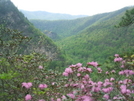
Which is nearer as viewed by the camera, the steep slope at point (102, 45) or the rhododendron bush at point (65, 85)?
the rhododendron bush at point (65, 85)

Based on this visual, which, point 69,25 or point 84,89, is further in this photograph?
point 69,25

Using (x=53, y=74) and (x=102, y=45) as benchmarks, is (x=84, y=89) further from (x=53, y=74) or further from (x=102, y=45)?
(x=102, y=45)

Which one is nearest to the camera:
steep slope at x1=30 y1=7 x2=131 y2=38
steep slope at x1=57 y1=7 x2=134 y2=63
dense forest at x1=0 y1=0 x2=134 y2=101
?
dense forest at x1=0 y1=0 x2=134 y2=101

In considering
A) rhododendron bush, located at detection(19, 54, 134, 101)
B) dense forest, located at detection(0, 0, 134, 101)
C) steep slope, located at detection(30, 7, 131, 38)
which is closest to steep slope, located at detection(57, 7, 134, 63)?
dense forest, located at detection(0, 0, 134, 101)

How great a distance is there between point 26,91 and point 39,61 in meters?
1.85

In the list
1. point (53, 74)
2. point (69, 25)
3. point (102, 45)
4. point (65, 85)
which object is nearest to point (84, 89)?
point (65, 85)

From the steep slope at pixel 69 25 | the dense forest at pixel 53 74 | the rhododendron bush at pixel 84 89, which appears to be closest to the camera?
the rhododendron bush at pixel 84 89

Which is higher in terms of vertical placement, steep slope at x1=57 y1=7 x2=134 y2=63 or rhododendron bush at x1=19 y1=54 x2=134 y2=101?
rhododendron bush at x1=19 y1=54 x2=134 y2=101

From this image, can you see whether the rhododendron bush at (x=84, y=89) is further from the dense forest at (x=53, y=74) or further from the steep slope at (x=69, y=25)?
the steep slope at (x=69, y=25)

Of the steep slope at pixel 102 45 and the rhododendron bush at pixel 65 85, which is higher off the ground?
the rhododendron bush at pixel 65 85

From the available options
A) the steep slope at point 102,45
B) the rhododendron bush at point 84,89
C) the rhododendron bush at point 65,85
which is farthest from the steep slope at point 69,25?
the rhododendron bush at point 84,89

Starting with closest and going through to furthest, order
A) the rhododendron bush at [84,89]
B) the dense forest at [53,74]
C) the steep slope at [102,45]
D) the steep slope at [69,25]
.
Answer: the rhododendron bush at [84,89] < the dense forest at [53,74] < the steep slope at [102,45] < the steep slope at [69,25]

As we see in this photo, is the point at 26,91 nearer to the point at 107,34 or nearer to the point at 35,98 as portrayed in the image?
the point at 35,98

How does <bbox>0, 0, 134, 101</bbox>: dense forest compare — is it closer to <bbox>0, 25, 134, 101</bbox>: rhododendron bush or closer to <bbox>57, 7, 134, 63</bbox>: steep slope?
<bbox>0, 25, 134, 101</bbox>: rhododendron bush
